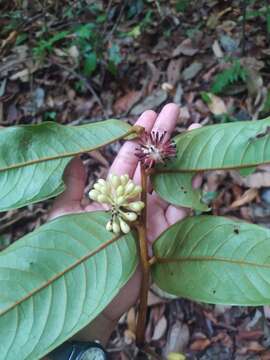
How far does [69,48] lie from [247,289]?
211cm

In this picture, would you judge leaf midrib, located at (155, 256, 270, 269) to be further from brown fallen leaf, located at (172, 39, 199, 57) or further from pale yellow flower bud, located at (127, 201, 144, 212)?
brown fallen leaf, located at (172, 39, 199, 57)

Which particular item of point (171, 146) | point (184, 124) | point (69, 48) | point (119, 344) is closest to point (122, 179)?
point (171, 146)

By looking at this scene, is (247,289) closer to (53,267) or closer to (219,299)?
(219,299)

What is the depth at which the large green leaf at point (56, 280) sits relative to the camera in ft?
3.46

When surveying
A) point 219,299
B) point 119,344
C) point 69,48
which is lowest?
point 119,344

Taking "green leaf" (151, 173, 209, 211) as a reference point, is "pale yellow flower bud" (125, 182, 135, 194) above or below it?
above

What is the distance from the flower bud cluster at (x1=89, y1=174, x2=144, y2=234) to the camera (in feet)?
4.01

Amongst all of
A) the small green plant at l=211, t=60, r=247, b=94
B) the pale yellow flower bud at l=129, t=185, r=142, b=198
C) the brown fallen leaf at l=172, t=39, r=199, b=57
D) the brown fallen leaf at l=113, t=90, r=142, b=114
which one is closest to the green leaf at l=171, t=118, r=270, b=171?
the pale yellow flower bud at l=129, t=185, r=142, b=198

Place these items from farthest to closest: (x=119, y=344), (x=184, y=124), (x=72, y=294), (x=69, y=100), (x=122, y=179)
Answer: (x=69, y=100) → (x=184, y=124) → (x=119, y=344) → (x=122, y=179) → (x=72, y=294)

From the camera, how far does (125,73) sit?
2746mm

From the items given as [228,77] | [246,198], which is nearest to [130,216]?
[246,198]

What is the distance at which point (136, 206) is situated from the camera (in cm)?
122

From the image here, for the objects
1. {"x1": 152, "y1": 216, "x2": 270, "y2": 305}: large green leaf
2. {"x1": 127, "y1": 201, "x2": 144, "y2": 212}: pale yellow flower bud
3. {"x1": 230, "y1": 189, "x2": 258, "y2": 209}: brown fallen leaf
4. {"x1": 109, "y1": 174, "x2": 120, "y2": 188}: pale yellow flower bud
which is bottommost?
{"x1": 230, "y1": 189, "x2": 258, "y2": 209}: brown fallen leaf

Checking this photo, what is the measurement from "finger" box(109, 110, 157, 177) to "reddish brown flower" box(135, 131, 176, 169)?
0.63 ft
